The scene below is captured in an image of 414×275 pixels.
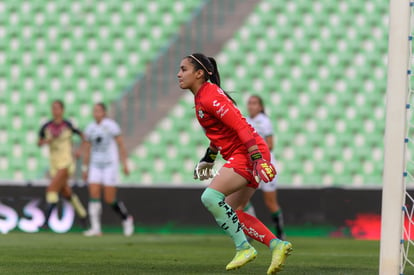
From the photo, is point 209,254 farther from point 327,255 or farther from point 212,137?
point 212,137

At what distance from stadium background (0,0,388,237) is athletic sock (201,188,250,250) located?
783cm

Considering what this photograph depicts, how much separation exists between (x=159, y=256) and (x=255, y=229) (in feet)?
6.43

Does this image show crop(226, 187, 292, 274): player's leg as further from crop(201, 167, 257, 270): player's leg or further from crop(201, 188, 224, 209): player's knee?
crop(201, 188, 224, 209): player's knee

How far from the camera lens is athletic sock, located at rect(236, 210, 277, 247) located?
6.12 meters

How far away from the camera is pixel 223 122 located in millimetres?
5867

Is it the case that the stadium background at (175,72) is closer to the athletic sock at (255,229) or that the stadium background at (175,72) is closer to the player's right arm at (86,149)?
the player's right arm at (86,149)

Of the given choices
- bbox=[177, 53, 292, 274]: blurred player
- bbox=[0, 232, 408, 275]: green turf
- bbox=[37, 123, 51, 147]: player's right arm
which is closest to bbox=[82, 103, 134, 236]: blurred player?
bbox=[37, 123, 51, 147]: player's right arm

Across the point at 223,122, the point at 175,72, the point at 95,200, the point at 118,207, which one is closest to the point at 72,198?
the point at 95,200

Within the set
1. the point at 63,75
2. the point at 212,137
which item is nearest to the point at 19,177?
the point at 63,75

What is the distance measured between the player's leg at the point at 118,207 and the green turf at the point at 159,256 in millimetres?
586

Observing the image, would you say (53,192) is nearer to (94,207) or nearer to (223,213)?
(94,207)

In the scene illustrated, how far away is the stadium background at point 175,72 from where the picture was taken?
46.9ft

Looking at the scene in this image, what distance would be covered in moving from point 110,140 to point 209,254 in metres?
4.29

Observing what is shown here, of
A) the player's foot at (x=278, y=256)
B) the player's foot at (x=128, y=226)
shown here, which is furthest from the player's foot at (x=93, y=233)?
the player's foot at (x=278, y=256)
